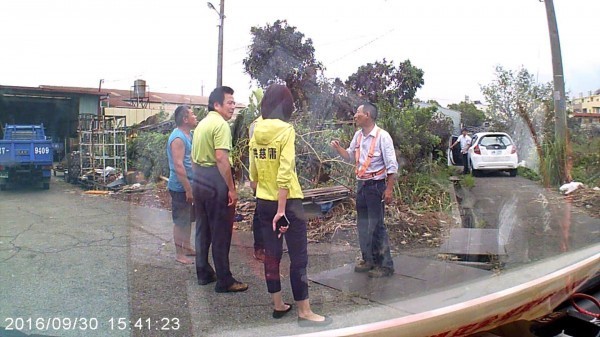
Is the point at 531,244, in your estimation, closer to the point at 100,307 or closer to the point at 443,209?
the point at 443,209

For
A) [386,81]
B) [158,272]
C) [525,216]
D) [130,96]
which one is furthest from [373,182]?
[130,96]

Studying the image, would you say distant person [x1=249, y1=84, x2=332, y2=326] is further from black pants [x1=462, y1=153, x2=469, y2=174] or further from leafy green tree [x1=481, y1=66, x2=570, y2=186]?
black pants [x1=462, y1=153, x2=469, y2=174]

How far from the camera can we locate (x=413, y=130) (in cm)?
423

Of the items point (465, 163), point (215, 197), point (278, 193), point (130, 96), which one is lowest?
point (215, 197)

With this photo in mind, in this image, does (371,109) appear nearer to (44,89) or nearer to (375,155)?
(375,155)

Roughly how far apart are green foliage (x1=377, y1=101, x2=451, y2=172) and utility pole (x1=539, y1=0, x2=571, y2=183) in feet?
3.17

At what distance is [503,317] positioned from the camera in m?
1.22

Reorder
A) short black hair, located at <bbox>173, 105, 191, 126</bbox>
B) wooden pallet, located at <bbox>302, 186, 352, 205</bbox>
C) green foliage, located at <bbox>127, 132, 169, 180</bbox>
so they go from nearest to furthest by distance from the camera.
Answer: short black hair, located at <bbox>173, 105, 191, 126</bbox> → wooden pallet, located at <bbox>302, 186, 352, 205</bbox> → green foliage, located at <bbox>127, 132, 169, 180</bbox>

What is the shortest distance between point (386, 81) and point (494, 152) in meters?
0.84

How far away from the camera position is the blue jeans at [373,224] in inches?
137

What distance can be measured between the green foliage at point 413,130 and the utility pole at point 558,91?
3.17 feet

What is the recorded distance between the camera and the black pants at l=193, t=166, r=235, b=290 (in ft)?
10.5

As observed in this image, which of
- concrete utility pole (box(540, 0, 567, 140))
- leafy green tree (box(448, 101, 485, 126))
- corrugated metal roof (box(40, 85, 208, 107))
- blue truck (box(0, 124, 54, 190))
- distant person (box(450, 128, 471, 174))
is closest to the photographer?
concrete utility pole (box(540, 0, 567, 140))

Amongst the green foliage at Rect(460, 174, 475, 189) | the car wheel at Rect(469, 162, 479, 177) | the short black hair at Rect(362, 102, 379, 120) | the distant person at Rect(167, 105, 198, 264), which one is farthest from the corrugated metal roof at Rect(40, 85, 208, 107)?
the green foliage at Rect(460, 174, 475, 189)
